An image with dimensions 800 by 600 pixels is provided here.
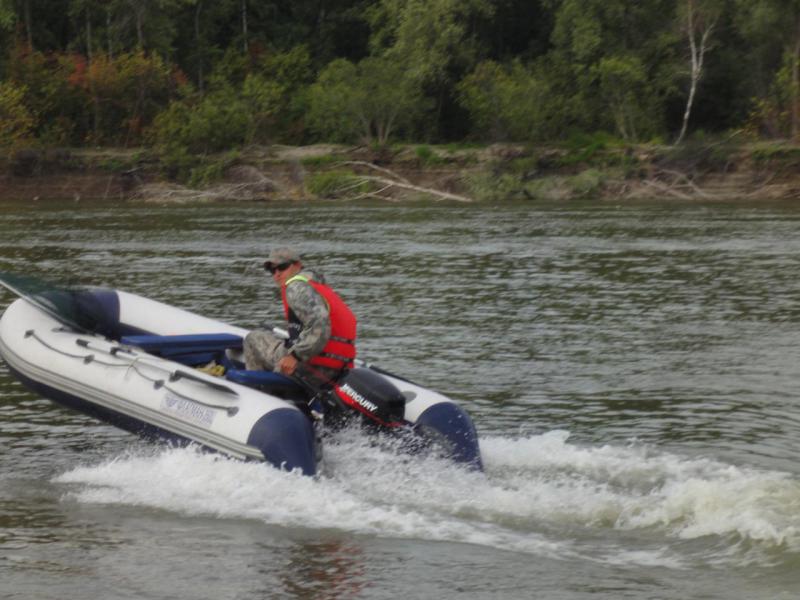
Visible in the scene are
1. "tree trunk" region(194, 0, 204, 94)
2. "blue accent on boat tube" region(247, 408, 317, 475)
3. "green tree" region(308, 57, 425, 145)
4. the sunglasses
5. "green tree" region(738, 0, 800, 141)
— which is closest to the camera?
"blue accent on boat tube" region(247, 408, 317, 475)

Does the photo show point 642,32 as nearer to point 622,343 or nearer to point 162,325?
point 622,343

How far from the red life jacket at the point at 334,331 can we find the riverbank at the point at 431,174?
27.8 metres

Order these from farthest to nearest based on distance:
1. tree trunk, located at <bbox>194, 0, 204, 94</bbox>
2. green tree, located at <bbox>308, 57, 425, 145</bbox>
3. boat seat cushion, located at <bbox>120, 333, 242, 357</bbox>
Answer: tree trunk, located at <bbox>194, 0, 204, 94</bbox>
green tree, located at <bbox>308, 57, 425, 145</bbox>
boat seat cushion, located at <bbox>120, 333, 242, 357</bbox>

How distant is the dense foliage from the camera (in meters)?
40.8

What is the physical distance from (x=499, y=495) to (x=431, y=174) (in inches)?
1208

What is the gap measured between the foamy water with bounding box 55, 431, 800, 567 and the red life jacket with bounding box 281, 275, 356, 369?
1.61 feet

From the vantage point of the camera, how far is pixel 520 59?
4791 cm

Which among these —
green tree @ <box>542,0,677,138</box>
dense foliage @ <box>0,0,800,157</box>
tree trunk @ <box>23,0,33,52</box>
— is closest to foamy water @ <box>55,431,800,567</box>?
dense foliage @ <box>0,0,800,157</box>

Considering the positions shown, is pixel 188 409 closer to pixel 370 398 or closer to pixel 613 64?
pixel 370 398

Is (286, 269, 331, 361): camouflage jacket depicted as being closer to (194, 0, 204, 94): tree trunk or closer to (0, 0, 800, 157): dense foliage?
(0, 0, 800, 157): dense foliage

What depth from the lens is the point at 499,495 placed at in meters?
7.80

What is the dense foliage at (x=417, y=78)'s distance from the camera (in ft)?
134

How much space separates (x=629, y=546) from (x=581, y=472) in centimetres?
135

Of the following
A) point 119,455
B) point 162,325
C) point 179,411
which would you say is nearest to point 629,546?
point 179,411
